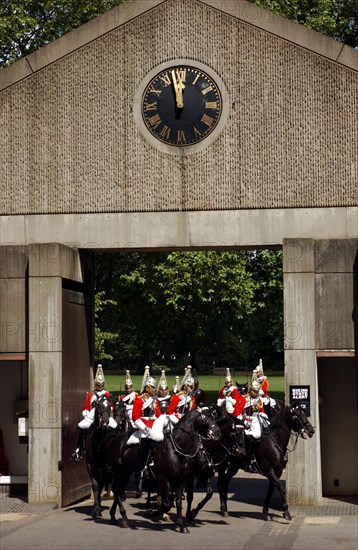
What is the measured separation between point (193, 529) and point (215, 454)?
2.29 metres

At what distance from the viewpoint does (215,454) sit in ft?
81.5

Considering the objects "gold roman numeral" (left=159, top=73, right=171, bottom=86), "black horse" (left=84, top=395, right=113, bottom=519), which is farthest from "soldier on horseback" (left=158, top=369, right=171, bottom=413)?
"gold roman numeral" (left=159, top=73, right=171, bottom=86)

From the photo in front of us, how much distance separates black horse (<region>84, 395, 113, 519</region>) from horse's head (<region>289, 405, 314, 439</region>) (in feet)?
11.7

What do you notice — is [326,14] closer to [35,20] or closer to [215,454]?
[35,20]

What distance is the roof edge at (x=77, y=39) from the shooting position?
2777cm

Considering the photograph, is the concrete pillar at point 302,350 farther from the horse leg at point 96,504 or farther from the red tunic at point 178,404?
the horse leg at point 96,504

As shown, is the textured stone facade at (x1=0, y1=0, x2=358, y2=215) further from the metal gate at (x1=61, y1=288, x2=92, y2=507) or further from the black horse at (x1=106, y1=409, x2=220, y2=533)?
the black horse at (x1=106, y1=409, x2=220, y2=533)

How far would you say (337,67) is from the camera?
27000mm

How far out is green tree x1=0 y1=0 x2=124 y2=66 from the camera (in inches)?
1954

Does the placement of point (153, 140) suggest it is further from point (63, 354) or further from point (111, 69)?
point (63, 354)

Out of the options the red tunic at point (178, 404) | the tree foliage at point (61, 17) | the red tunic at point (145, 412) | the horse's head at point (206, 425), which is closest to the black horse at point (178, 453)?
the horse's head at point (206, 425)

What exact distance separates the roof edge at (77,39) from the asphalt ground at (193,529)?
31.2ft

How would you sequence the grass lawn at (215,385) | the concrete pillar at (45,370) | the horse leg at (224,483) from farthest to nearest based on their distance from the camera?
the grass lawn at (215,385) < the concrete pillar at (45,370) < the horse leg at (224,483)

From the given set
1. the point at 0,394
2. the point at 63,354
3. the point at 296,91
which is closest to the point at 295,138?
the point at 296,91
